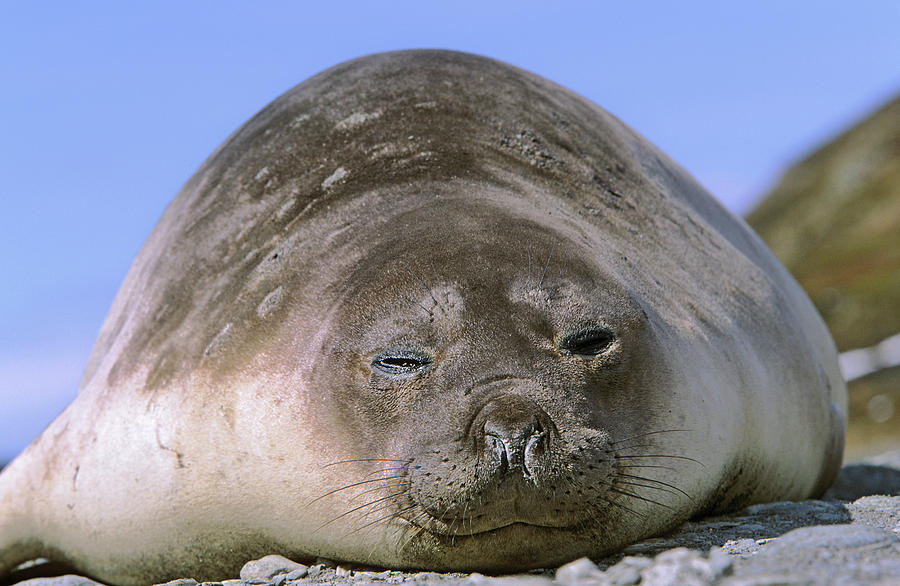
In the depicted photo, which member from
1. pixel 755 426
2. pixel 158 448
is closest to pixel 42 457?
pixel 158 448

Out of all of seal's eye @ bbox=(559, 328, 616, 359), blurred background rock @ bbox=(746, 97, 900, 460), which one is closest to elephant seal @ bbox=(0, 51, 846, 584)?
seal's eye @ bbox=(559, 328, 616, 359)

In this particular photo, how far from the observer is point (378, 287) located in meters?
3.56

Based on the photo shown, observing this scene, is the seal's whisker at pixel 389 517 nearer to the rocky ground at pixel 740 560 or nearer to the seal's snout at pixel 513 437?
the rocky ground at pixel 740 560

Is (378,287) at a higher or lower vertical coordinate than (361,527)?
higher

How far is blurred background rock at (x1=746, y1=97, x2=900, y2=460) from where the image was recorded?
22.4m

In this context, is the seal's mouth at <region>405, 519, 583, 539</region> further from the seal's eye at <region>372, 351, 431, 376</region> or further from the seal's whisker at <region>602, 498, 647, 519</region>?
the seal's eye at <region>372, 351, 431, 376</region>

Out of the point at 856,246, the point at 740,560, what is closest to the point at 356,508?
the point at 740,560

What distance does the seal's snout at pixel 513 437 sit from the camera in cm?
304

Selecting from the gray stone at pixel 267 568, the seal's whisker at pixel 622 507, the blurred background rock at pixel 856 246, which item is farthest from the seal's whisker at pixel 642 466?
the blurred background rock at pixel 856 246

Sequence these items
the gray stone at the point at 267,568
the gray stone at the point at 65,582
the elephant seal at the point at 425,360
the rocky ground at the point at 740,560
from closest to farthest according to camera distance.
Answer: the rocky ground at the point at 740,560
the elephant seal at the point at 425,360
the gray stone at the point at 267,568
the gray stone at the point at 65,582

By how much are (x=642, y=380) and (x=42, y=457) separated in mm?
2856

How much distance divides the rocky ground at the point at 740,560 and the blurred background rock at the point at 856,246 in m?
11.6

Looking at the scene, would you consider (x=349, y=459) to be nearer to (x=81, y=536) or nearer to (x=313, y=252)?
(x=313, y=252)

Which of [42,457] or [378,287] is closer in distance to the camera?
[378,287]
